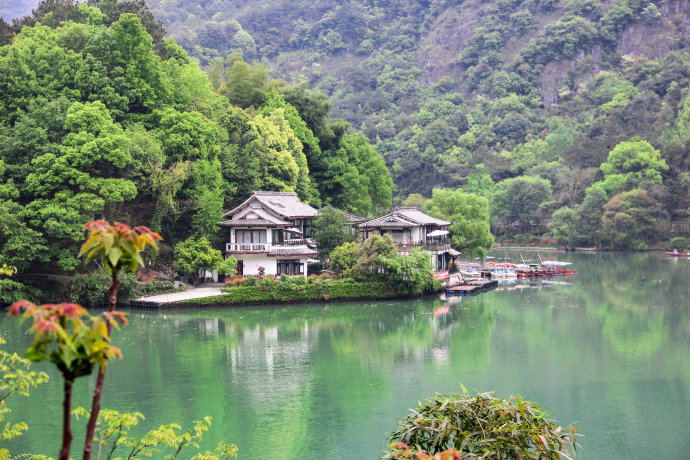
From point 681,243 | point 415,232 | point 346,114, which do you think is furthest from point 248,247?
point 346,114

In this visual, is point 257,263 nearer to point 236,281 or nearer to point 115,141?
point 236,281

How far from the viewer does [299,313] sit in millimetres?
35188

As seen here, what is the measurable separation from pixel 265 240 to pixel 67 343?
36258 millimetres

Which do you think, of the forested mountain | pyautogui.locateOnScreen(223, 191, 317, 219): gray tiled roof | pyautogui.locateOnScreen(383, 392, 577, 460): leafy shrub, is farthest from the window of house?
pyautogui.locateOnScreen(383, 392, 577, 460): leafy shrub

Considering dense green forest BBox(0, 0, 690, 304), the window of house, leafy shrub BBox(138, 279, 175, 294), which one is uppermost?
dense green forest BBox(0, 0, 690, 304)

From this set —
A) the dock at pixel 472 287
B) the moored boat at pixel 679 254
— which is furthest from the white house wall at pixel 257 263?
the moored boat at pixel 679 254

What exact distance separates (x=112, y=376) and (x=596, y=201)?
183 ft

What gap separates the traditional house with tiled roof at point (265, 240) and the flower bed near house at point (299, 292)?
298 centimetres

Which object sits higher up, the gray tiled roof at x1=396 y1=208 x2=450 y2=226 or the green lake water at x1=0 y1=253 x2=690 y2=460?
the gray tiled roof at x1=396 y1=208 x2=450 y2=226

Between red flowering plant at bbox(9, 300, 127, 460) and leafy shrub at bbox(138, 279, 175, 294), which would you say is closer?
red flowering plant at bbox(9, 300, 127, 460)

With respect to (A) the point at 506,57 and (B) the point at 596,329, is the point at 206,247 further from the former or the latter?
(A) the point at 506,57

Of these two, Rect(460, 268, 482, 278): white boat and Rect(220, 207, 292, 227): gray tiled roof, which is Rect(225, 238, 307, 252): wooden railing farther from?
Rect(460, 268, 482, 278): white boat

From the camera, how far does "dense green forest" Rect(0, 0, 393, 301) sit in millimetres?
34281

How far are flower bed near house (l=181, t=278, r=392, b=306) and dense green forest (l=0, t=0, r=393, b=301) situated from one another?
538cm
